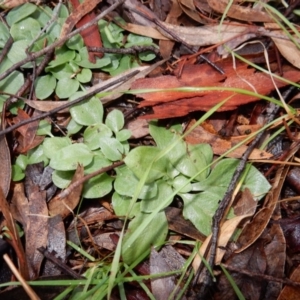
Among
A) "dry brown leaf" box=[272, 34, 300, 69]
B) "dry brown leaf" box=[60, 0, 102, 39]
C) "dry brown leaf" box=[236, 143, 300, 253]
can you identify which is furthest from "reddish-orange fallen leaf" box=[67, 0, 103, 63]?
"dry brown leaf" box=[236, 143, 300, 253]

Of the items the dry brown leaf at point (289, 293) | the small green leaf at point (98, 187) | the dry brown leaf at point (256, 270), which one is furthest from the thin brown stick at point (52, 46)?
the dry brown leaf at point (289, 293)

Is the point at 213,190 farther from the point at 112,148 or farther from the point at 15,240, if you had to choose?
the point at 15,240

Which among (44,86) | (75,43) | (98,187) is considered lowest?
(98,187)

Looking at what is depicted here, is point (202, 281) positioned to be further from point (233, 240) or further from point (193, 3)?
point (193, 3)

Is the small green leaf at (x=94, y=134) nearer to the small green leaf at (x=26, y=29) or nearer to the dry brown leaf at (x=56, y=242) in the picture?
the dry brown leaf at (x=56, y=242)

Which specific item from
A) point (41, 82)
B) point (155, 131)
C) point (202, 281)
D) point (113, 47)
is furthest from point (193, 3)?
point (202, 281)

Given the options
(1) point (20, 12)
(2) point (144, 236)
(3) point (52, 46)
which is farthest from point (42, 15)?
(2) point (144, 236)

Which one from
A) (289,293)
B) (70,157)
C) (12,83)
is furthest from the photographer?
(12,83)
